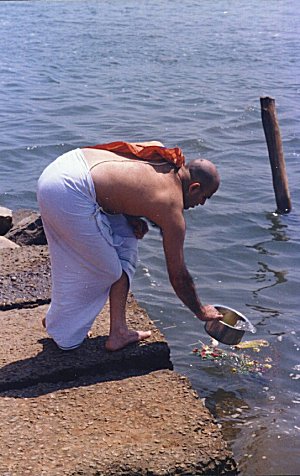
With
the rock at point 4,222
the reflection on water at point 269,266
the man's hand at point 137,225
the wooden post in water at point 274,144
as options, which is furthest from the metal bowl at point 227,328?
the wooden post in water at point 274,144

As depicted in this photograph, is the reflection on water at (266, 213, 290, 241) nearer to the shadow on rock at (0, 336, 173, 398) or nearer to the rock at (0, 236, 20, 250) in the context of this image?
the rock at (0, 236, 20, 250)

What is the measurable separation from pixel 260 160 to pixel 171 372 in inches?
278

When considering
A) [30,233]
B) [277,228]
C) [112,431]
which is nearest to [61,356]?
[112,431]

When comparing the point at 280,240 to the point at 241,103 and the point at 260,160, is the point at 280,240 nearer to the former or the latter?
the point at 260,160

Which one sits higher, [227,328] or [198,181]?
[198,181]

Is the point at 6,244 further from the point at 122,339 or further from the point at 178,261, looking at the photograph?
the point at 178,261

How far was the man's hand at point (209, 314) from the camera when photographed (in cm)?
491

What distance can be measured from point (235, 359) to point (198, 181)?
5.95ft

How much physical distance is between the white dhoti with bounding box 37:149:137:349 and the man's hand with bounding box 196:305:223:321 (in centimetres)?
48

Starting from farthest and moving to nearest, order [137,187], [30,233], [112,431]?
[30,233] → [137,187] → [112,431]

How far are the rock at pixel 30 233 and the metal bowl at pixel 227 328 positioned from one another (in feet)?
Answer: 8.42

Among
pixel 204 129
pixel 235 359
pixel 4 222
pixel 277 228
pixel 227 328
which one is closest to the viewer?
pixel 227 328

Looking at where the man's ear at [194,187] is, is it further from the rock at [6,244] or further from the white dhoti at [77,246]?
the rock at [6,244]

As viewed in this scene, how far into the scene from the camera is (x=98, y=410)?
439 cm
